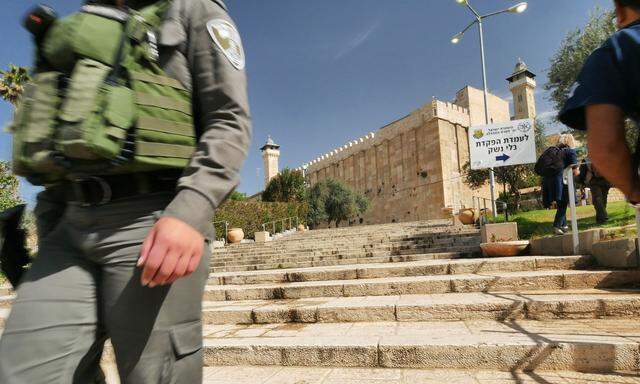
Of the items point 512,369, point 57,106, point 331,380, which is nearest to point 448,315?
point 512,369

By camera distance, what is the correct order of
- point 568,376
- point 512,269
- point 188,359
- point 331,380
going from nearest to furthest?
point 188,359 → point 568,376 → point 331,380 → point 512,269

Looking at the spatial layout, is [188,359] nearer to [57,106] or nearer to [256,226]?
[57,106]

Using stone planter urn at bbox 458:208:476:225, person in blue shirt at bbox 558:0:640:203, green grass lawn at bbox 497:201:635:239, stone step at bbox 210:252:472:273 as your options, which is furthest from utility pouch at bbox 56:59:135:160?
stone planter urn at bbox 458:208:476:225

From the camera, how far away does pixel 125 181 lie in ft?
3.44

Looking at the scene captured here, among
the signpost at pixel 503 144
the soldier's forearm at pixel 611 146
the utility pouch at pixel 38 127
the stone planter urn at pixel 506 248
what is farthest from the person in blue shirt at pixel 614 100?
the signpost at pixel 503 144

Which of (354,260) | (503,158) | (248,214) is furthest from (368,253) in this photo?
(248,214)

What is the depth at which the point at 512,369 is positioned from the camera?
2559mm

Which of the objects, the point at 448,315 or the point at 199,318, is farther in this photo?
the point at 448,315

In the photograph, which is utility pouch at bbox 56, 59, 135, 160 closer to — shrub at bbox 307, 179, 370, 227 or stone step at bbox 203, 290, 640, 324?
stone step at bbox 203, 290, 640, 324

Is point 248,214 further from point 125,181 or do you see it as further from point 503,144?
point 125,181

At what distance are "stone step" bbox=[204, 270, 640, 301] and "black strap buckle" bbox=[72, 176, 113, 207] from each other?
4106 mm

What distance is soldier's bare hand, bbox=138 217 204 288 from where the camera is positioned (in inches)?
35.0

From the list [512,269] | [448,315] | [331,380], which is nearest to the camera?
[331,380]

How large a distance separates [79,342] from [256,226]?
68.1 feet
